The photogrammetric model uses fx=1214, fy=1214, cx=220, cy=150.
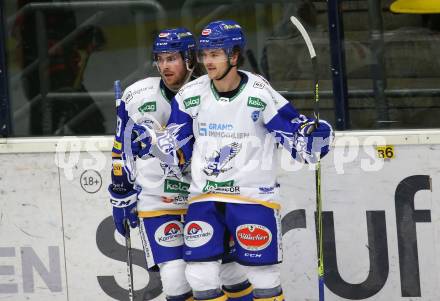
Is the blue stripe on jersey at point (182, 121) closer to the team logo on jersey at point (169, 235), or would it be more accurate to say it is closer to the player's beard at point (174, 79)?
the player's beard at point (174, 79)

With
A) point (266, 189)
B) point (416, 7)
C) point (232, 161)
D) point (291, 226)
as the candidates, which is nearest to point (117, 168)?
point (232, 161)

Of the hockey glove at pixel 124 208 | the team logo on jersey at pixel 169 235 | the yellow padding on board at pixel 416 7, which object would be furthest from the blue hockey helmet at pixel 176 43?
the yellow padding on board at pixel 416 7

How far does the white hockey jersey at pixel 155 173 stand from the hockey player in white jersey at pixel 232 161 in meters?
0.23

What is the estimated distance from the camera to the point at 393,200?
7242mm

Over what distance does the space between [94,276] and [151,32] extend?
1.56m

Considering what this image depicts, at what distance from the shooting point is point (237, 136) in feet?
20.4

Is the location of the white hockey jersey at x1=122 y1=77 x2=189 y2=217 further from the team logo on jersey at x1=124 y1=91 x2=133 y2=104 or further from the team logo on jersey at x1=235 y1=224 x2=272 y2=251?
the team logo on jersey at x1=235 y1=224 x2=272 y2=251

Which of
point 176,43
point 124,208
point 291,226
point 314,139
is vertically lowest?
point 291,226

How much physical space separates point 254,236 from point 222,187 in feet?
0.99

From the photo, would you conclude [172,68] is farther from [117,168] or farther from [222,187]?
[222,187]

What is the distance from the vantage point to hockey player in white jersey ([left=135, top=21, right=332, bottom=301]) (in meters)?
6.20

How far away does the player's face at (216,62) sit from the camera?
20.3ft

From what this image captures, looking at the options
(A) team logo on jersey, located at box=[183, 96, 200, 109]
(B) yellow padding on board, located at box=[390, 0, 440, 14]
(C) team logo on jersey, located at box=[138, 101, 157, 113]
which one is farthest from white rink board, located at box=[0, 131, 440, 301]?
(A) team logo on jersey, located at box=[183, 96, 200, 109]

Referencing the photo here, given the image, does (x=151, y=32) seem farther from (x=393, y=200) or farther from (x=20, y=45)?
(x=393, y=200)
